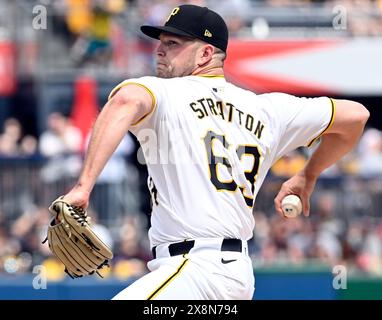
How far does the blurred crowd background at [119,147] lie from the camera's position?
12.2 metres

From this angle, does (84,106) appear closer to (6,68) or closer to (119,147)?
(119,147)

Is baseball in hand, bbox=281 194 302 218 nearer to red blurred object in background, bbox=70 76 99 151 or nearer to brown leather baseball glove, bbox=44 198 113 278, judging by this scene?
brown leather baseball glove, bbox=44 198 113 278

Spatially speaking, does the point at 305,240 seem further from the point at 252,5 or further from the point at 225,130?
the point at 225,130

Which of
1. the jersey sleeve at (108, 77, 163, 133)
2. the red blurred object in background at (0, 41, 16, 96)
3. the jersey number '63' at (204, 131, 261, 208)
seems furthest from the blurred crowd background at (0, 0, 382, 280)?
the jersey sleeve at (108, 77, 163, 133)

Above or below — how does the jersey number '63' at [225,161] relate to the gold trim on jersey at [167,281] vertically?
above

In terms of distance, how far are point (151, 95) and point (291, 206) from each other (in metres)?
1.18

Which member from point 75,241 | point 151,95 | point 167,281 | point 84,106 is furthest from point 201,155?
point 84,106

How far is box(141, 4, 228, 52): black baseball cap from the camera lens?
4.98 meters

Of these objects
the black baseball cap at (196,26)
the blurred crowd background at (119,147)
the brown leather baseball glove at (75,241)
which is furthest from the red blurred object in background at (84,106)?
the brown leather baseball glove at (75,241)

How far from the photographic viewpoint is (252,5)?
15281 millimetres

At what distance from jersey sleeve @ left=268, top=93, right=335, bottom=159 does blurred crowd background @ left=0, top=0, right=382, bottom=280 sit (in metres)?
6.05

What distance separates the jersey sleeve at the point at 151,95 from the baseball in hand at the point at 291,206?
3.37 feet

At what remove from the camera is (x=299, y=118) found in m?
5.20

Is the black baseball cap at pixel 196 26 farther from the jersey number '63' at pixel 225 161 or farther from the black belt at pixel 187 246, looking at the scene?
the black belt at pixel 187 246
